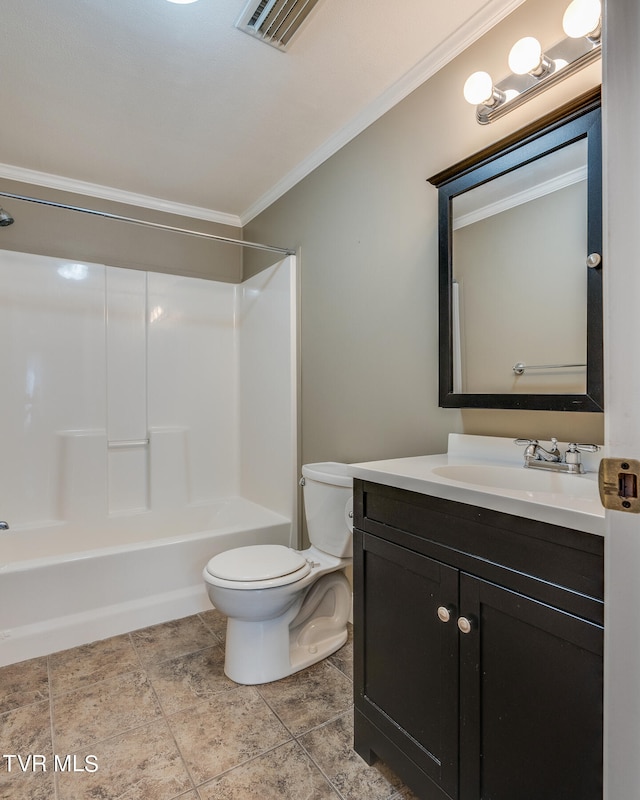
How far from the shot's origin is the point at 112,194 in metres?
2.91

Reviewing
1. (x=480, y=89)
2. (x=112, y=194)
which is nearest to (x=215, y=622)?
(x=480, y=89)

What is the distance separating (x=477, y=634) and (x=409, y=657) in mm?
265

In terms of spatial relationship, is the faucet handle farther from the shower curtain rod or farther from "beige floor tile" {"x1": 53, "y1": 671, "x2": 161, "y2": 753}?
the shower curtain rod

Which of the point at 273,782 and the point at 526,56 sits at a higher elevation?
the point at 526,56

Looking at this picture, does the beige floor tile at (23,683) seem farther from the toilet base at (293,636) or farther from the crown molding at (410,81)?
the crown molding at (410,81)

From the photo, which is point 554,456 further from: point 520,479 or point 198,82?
point 198,82

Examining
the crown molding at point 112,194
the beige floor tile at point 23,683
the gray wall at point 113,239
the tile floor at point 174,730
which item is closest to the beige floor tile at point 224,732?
the tile floor at point 174,730

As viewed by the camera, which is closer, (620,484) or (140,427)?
(620,484)

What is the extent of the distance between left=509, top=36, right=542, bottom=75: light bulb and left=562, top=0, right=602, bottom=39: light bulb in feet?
0.27

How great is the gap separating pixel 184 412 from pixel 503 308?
229cm

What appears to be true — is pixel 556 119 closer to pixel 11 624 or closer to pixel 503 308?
pixel 503 308

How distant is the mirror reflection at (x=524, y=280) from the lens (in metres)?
1.30

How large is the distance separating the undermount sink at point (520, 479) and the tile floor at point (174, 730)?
0.91 meters

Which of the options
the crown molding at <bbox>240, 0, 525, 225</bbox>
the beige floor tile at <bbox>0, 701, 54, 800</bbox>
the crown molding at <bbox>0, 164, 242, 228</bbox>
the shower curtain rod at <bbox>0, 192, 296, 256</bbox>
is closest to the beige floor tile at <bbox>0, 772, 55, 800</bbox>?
the beige floor tile at <bbox>0, 701, 54, 800</bbox>
